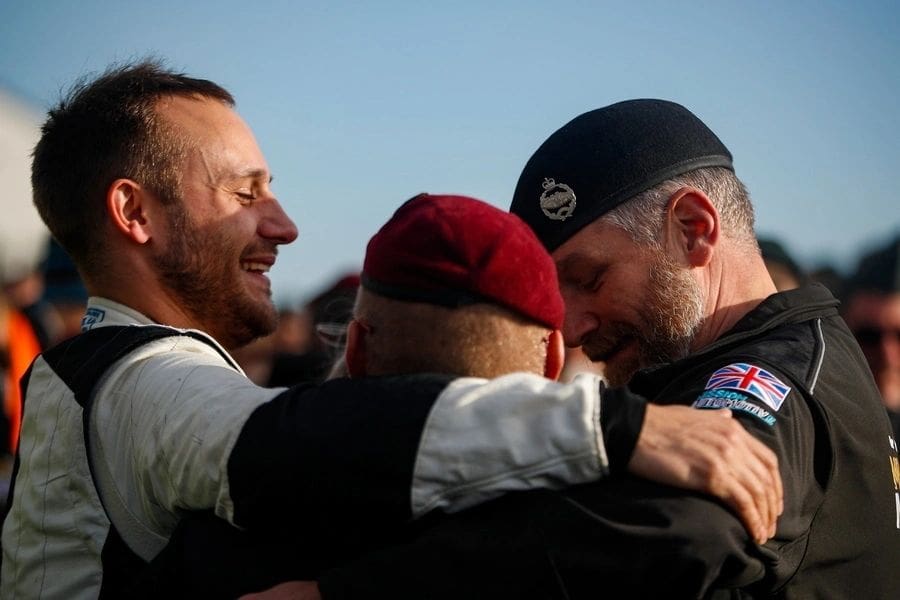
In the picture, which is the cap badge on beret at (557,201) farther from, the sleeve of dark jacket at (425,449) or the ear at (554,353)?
the sleeve of dark jacket at (425,449)

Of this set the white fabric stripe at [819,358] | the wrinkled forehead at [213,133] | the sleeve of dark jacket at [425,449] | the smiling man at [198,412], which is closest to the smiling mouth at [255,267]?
the smiling man at [198,412]

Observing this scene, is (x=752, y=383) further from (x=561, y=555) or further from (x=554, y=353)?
(x=561, y=555)

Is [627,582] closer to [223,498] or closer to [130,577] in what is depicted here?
[223,498]

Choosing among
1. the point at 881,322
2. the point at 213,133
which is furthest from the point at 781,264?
the point at 213,133

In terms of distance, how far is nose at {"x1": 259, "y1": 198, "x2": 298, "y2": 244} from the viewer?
3084mm

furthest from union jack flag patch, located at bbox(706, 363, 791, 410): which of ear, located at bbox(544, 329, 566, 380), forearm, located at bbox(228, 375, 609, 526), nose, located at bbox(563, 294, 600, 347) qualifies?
nose, located at bbox(563, 294, 600, 347)

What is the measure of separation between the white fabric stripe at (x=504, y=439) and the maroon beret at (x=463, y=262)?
6.9 inches

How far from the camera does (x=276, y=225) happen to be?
10.2ft

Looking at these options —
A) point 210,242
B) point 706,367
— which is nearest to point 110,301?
point 210,242

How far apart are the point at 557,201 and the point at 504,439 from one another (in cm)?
131

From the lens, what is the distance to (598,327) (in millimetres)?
2945

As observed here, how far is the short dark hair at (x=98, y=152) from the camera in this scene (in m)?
2.94

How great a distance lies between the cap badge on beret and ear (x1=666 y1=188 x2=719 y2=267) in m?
0.27

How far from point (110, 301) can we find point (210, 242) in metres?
0.32
